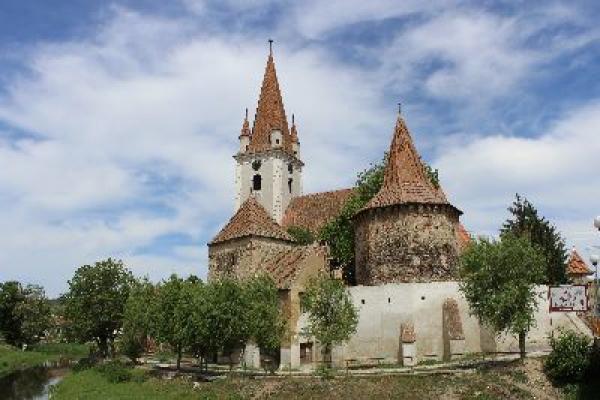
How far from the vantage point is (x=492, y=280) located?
118ft

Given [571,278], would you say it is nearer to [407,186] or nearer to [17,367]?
[407,186]

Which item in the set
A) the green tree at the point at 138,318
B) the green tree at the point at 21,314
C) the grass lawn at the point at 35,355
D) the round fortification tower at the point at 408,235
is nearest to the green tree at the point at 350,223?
the round fortification tower at the point at 408,235

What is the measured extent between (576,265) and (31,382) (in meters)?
49.4

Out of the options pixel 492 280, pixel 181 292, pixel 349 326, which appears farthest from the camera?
pixel 181 292

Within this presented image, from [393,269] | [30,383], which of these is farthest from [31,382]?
[393,269]

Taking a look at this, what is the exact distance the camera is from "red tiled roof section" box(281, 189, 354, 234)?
69750mm

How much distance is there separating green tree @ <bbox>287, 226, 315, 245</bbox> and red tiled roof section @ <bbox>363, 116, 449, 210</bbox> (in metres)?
16.4

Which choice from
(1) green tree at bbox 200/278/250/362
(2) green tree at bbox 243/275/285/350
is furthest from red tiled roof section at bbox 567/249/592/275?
(1) green tree at bbox 200/278/250/362

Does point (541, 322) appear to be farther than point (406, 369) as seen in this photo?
Yes

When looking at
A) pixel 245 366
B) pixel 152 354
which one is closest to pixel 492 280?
pixel 245 366

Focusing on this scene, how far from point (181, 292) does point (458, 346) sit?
1880 centimetres

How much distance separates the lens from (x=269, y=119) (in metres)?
80.9

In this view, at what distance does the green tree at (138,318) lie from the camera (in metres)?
50.0

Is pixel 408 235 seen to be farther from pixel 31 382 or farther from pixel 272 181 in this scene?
pixel 272 181
